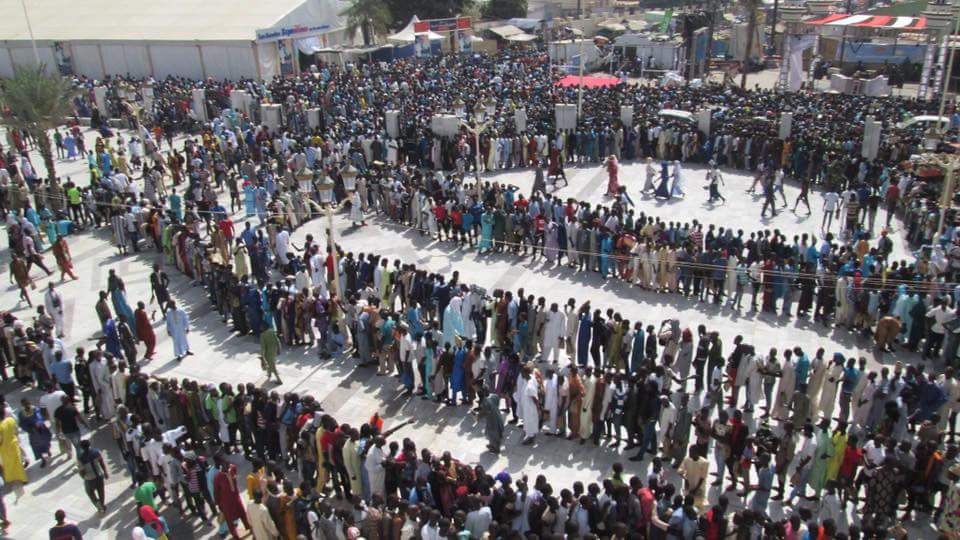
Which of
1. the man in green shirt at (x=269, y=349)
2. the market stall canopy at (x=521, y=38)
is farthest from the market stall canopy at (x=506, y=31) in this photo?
the man in green shirt at (x=269, y=349)

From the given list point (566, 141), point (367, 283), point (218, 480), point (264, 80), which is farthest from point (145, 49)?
point (218, 480)

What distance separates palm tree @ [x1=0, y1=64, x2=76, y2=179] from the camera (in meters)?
20.0

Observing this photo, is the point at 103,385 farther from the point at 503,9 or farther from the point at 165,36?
the point at 503,9

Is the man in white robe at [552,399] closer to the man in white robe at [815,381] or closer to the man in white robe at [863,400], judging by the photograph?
the man in white robe at [815,381]

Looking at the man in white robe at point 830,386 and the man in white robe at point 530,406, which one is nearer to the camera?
the man in white robe at point 530,406

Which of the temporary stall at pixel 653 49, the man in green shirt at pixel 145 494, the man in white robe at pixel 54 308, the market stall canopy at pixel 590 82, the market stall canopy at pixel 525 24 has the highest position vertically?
the market stall canopy at pixel 525 24

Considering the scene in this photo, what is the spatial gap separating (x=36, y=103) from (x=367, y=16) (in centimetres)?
2636

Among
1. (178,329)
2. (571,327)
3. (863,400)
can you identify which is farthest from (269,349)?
(863,400)

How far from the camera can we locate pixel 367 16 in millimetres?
43906

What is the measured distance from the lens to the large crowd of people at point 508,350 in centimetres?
847

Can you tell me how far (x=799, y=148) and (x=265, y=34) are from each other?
2545cm

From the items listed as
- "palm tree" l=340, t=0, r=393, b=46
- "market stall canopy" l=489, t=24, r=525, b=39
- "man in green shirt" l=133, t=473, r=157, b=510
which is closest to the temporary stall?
"market stall canopy" l=489, t=24, r=525, b=39

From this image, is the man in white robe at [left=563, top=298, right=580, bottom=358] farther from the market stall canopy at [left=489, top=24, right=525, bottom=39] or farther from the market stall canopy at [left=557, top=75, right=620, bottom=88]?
the market stall canopy at [left=489, top=24, right=525, bottom=39]

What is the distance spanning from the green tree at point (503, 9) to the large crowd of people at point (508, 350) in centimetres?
4209
